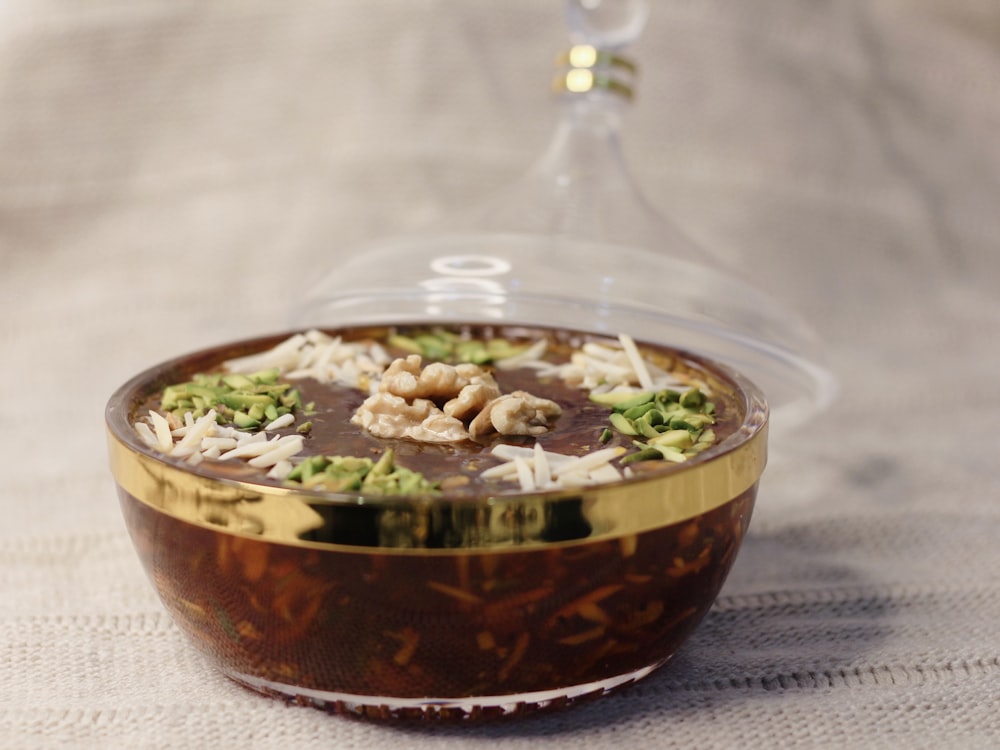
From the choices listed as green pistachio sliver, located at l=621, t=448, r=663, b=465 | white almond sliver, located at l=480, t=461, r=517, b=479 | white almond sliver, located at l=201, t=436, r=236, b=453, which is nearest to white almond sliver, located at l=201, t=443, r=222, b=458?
white almond sliver, located at l=201, t=436, r=236, b=453

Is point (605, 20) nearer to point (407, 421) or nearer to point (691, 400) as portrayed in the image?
point (691, 400)

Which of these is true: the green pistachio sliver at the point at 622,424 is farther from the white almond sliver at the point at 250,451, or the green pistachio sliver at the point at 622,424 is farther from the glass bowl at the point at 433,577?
the white almond sliver at the point at 250,451

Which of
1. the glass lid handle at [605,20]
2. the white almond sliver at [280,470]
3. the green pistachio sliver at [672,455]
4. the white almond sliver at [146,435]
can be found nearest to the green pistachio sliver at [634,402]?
the green pistachio sliver at [672,455]

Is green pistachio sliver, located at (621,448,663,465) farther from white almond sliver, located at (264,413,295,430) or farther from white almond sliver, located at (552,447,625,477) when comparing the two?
white almond sliver, located at (264,413,295,430)

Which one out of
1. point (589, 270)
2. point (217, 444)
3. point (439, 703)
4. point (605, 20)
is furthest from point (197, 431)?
point (605, 20)

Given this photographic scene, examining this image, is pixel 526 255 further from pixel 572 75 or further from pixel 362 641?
pixel 362 641

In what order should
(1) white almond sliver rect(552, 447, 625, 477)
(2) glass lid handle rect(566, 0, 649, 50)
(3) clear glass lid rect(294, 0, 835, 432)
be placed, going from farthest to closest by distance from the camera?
1. (2) glass lid handle rect(566, 0, 649, 50)
2. (3) clear glass lid rect(294, 0, 835, 432)
3. (1) white almond sliver rect(552, 447, 625, 477)

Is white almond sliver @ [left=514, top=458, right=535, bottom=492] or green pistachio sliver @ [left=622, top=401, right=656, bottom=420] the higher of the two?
white almond sliver @ [left=514, top=458, right=535, bottom=492]

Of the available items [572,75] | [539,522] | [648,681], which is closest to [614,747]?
[648,681]

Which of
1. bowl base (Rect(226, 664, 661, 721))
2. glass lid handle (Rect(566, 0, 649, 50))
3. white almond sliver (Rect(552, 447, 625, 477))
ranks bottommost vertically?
bowl base (Rect(226, 664, 661, 721))
